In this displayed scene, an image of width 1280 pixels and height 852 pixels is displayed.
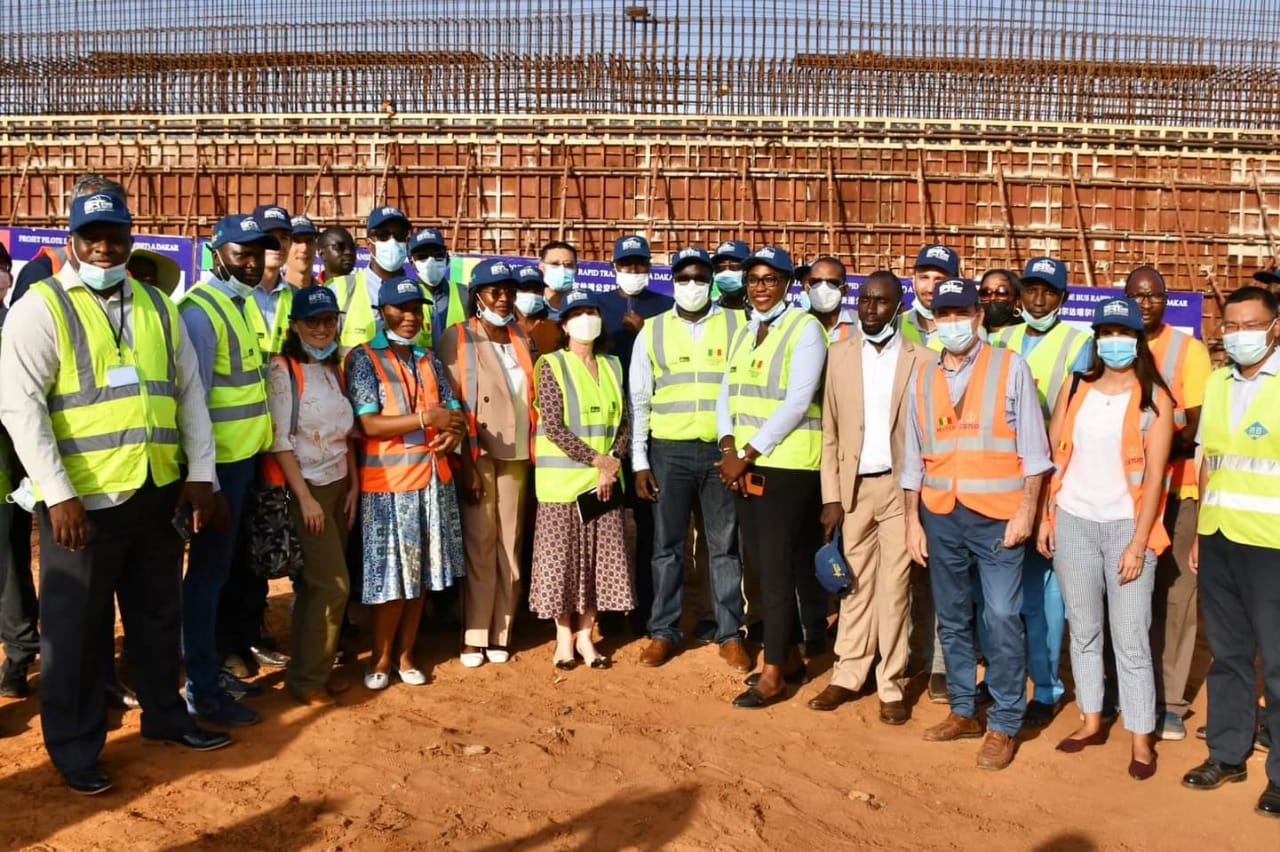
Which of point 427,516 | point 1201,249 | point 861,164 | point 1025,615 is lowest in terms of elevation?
point 1025,615

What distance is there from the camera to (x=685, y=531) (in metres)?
6.30

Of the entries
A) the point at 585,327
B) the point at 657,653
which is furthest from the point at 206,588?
the point at 657,653

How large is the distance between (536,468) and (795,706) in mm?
2012

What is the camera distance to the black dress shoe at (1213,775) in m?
4.64

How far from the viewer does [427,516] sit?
573cm

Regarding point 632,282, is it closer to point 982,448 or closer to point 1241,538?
point 982,448

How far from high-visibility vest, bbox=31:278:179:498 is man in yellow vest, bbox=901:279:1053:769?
3.47 meters

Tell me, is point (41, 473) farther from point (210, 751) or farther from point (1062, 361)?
point (1062, 361)

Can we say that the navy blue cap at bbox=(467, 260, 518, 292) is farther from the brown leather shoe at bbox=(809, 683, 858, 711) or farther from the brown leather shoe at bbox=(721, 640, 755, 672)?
the brown leather shoe at bbox=(809, 683, 858, 711)

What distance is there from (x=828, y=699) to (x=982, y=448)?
165cm

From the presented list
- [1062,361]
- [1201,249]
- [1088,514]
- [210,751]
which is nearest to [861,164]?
[1201,249]

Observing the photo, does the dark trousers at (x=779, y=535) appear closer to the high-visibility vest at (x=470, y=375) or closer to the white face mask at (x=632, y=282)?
the high-visibility vest at (x=470, y=375)

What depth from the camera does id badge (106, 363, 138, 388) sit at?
418cm

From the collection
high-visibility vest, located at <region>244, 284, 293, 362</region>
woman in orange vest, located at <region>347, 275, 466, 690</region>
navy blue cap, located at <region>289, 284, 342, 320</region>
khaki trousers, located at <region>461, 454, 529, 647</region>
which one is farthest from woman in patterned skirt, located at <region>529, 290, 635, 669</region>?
high-visibility vest, located at <region>244, 284, 293, 362</region>
